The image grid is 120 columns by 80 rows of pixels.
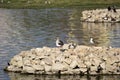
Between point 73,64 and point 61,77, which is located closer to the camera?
point 61,77

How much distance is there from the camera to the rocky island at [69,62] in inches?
2233

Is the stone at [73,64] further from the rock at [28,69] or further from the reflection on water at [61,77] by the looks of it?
the rock at [28,69]

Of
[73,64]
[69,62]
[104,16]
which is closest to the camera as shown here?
[73,64]

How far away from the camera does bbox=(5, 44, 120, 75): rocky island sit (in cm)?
5672

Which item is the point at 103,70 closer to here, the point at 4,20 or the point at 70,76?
the point at 70,76

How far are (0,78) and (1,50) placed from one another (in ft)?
62.3

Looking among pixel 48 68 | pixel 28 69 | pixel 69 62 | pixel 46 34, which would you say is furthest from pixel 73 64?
pixel 46 34

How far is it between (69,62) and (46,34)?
142 feet

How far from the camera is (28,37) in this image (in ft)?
311

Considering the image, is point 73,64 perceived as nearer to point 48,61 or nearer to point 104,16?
point 48,61

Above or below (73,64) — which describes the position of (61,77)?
below

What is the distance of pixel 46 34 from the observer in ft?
A: 327

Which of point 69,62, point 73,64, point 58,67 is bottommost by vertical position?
point 58,67

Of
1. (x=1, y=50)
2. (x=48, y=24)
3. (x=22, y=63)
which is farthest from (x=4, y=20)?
(x=22, y=63)
